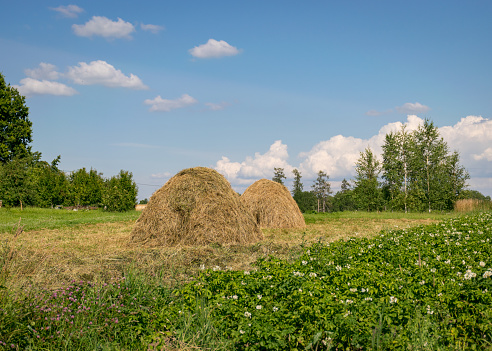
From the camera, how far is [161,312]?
4973 mm

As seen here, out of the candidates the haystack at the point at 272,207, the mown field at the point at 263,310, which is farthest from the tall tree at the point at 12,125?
the mown field at the point at 263,310

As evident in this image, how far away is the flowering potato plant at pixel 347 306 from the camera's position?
172 inches

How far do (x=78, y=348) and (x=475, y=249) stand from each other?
26.1 ft

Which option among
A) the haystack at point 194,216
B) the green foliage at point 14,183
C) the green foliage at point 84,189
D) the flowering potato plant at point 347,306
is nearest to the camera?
the flowering potato plant at point 347,306

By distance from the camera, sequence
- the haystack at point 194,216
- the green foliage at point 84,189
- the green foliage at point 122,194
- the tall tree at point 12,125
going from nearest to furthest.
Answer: the haystack at point 194,216, the green foliage at point 122,194, the tall tree at point 12,125, the green foliage at point 84,189

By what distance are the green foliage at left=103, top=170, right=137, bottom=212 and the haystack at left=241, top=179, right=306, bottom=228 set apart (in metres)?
17.9

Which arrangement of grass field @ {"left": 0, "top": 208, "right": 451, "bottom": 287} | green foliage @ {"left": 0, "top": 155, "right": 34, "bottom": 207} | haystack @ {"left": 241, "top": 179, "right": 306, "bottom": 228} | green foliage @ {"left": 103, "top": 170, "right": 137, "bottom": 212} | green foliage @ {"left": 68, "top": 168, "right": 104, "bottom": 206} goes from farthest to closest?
green foliage @ {"left": 68, "top": 168, "right": 104, "bottom": 206} < green foliage @ {"left": 103, "top": 170, "right": 137, "bottom": 212} < green foliage @ {"left": 0, "top": 155, "right": 34, "bottom": 207} < haystack @ {"left": 241, "top": 179, "right": 306, "bottom": 228} < grass field @ {"left": 0, "top": 208, "right": 451, "bottom": 287}

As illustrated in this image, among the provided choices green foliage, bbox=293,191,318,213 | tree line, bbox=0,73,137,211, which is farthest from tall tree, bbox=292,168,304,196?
tree line, bbox=0,73,137,211

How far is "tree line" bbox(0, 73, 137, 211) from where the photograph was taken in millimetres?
31781

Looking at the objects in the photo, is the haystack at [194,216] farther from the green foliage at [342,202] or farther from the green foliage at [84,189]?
the green foliage at [342,202]

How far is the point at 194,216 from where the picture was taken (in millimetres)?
11938

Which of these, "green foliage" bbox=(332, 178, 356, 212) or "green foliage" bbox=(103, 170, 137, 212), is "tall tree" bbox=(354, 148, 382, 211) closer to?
"green foliage" bbox=(103, 170, 137, 212)

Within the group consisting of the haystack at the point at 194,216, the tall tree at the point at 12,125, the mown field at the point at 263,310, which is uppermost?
the tall tree at the point at 12,125

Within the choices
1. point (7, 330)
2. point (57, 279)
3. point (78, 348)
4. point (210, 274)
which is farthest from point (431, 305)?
point (57, 279)
